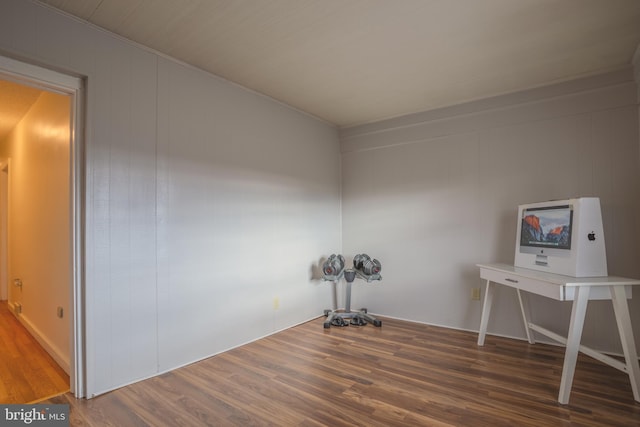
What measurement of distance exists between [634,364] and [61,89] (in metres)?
3.90

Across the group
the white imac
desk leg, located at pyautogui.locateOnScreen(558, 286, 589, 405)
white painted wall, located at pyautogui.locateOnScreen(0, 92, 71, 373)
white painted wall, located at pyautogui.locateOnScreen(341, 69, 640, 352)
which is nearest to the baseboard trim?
white painted wall, located at pyautogui.locateOnScreen(0, 92, 71, 373)

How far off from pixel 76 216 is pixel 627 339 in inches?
137

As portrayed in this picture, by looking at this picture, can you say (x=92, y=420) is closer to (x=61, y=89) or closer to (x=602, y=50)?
(x=61, y=89)

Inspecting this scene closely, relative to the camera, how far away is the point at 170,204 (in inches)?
98.3

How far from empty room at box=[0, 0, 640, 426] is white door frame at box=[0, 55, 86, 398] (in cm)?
1

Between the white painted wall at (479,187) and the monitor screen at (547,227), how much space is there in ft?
1.25

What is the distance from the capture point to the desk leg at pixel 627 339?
6.50 feet

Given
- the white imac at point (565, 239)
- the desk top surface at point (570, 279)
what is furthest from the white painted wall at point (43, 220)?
the white imac at point (565, 239)

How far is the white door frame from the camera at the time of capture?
80.6 inches

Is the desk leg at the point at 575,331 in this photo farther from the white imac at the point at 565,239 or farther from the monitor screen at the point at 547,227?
the monitor screen at the point at 547,227

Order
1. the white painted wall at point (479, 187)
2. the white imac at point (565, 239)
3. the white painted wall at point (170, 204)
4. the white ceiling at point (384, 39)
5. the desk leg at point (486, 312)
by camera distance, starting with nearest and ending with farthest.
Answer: the white ceiling at point (384, 39) → the white painted wall at point (170, 204) → the white imac at point (565, 239) → the white painted wall at point (479, 187) → the desk leg at point (486, 312)

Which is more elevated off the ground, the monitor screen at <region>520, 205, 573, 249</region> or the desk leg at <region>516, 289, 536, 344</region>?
the monitor screen at <region>520, 205, 573, 249</region>

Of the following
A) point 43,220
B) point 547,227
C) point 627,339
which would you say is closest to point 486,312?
point 547,227

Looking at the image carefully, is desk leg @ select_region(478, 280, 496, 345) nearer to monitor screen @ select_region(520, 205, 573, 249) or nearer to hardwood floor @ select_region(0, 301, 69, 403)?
monitor screen @ select_region(520, 205, 573, 249)
